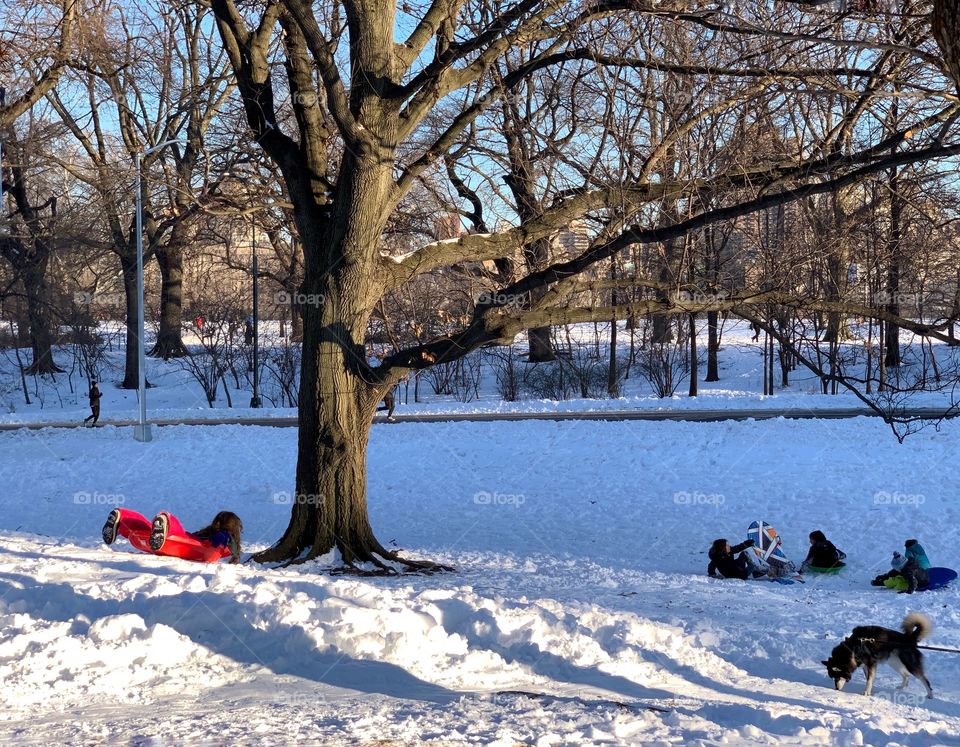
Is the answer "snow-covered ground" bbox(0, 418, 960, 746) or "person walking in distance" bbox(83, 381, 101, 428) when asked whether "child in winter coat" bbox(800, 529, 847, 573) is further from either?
"person walking in distance" bbox(83, 381, 101, 428)

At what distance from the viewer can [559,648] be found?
6945 millimetres

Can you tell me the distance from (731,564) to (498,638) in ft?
22.6

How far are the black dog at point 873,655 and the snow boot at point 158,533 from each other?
23.9 ft

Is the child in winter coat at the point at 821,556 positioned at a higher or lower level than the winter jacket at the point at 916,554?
lower

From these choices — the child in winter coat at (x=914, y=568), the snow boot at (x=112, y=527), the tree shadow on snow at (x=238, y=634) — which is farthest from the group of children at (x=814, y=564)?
the snow boot at (x=112, y=527)

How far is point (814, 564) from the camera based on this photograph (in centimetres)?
1389

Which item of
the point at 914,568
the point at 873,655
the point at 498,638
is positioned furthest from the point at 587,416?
the point at 498,638

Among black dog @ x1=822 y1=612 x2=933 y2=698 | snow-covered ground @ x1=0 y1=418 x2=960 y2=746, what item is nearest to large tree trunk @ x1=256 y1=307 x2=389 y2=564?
snow-covered ground @ x1=0 y1=418 x2=960 y2=746

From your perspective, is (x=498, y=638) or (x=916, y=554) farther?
(x=916, y=554)

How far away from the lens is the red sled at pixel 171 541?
11258mm

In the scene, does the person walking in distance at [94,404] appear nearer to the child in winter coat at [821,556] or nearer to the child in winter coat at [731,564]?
the child in winter coat at [731,564]

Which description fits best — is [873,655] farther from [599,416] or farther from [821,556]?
[599,416]

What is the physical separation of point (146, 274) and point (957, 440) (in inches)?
1946

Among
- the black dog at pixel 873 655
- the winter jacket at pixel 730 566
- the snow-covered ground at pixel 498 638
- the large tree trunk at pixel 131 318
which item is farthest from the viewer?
the large tree trunk at pixel 131 318
